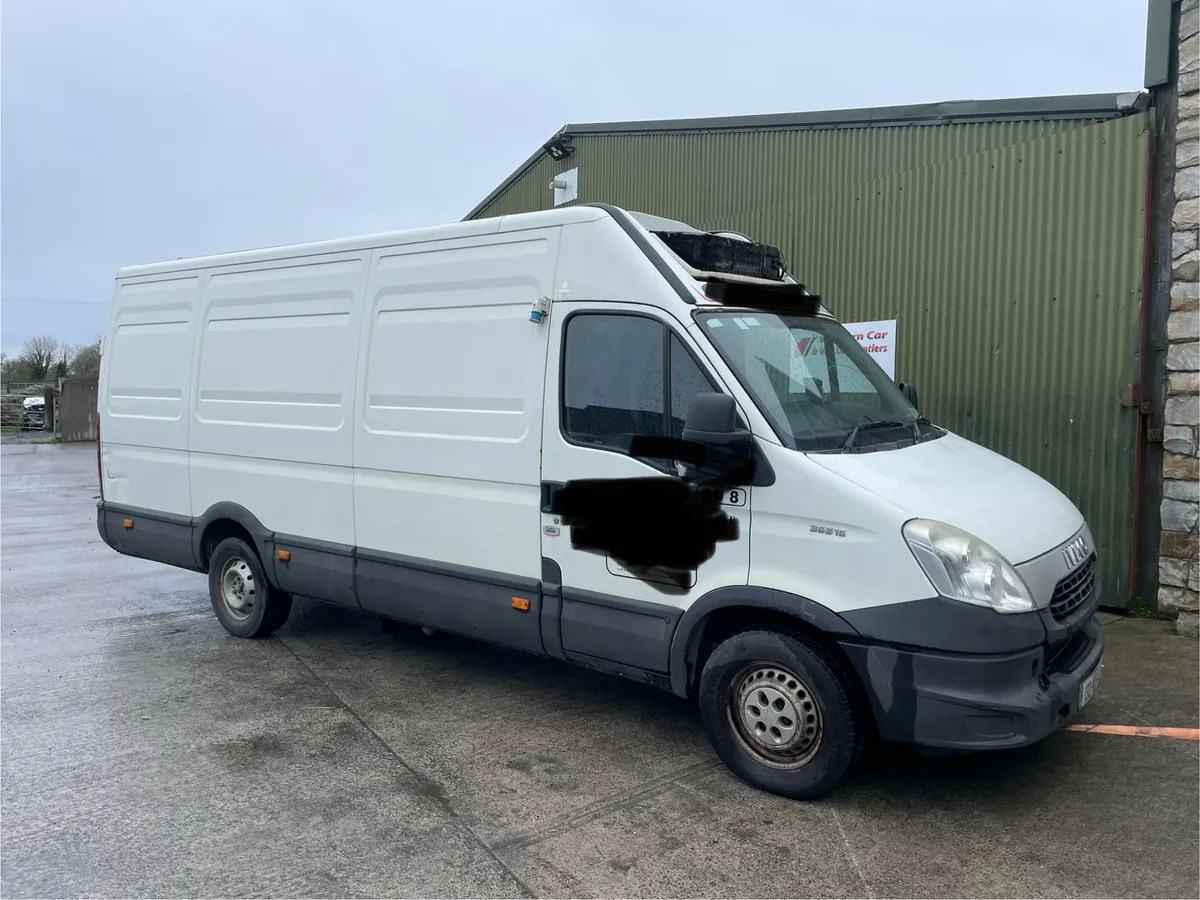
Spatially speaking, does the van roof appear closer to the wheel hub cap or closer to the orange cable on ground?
the wheel hub cap

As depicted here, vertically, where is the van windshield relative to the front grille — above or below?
above

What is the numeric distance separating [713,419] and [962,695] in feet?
4.86

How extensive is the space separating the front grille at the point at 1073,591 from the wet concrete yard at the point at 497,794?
0.85 meters

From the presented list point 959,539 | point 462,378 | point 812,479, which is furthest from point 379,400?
point 959,539

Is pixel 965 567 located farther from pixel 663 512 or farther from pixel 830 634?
pixel 663 512

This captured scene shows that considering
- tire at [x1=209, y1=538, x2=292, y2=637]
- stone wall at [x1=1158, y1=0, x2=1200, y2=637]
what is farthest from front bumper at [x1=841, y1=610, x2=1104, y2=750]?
tire at [x1=209, y1=538, x2=292, y2=637]

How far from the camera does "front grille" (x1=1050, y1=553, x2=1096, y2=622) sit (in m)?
3.88

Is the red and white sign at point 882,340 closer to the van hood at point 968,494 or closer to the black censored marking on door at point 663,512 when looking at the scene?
the van hood at point 968,494

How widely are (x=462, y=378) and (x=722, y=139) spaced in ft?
26.9

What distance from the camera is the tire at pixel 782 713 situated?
3855 millimetres

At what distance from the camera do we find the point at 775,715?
4.04m

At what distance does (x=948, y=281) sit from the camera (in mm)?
7793

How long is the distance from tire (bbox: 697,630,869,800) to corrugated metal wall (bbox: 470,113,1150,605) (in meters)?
4.04

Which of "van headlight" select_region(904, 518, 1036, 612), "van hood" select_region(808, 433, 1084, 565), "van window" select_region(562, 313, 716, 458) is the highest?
"van window" select_region(562, 313, 716, 458)
